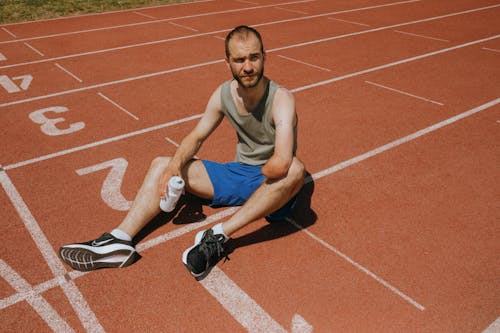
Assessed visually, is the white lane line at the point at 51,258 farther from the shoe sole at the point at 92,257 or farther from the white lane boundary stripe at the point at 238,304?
the white lane boundary stripe at the point at 238,304

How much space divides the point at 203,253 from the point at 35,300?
4.10ft

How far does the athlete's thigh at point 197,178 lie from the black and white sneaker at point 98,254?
2.32 ft

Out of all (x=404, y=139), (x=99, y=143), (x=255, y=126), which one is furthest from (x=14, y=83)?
(x=404, y=139)

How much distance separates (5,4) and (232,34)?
45.6 feet

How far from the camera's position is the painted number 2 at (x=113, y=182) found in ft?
14.2

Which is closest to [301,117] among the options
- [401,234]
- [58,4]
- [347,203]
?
[347,203]

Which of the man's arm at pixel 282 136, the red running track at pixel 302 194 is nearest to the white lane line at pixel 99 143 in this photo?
the red running track at pixel 302 194

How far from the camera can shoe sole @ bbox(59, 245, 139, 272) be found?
3.32 meters

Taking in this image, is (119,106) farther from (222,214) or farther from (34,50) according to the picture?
(34,50)

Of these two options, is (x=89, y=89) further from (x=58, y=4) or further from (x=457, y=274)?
(x=58, y=4)

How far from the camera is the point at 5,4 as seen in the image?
1398 centimetres

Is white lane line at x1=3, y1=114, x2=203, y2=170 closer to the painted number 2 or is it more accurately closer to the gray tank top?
the painted number 2

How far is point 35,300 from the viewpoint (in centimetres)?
316

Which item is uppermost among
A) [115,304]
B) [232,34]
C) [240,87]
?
[232,34]
